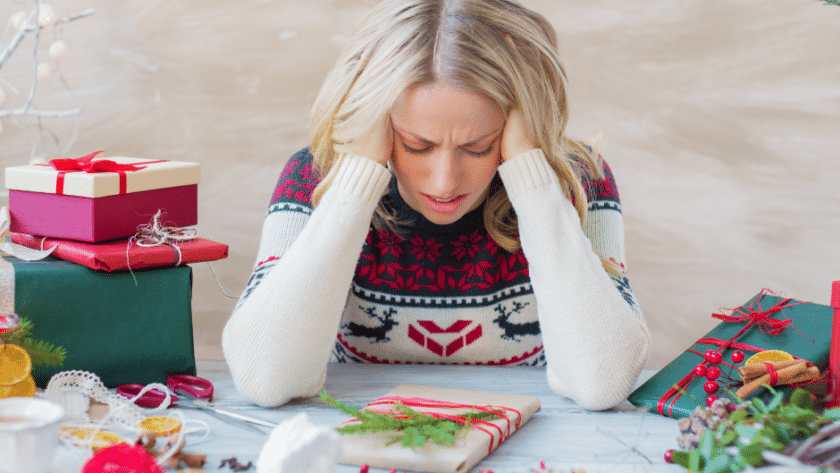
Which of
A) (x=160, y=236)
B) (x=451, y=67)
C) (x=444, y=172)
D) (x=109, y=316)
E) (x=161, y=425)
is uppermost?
(x=451, y=67)

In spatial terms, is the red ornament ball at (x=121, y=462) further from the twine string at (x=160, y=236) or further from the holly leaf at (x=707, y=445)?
the holly leaf at (x=707, y=445)

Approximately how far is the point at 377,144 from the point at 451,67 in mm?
175

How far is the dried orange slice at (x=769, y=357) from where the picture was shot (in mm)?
943

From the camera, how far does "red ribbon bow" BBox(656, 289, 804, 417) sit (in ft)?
3.10

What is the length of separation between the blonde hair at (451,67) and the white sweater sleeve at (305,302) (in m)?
0.07

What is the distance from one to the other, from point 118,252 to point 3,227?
177mm

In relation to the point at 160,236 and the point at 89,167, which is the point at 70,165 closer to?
the point at 89,167

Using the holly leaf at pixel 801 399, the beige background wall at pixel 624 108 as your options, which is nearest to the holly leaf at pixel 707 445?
the holly leaf at pixel 801 399

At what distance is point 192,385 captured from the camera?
101 centimetres

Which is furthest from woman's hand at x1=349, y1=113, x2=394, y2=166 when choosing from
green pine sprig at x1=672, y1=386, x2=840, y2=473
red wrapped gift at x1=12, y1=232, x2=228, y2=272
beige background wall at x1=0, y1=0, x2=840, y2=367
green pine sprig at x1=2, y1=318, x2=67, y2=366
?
beige background wall at x1=0, y1=0, x2=840, y2=367

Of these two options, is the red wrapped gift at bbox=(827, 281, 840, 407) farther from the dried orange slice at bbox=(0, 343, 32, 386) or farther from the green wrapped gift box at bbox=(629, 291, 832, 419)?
the dried orange slice at bbox=(0, 343, 32, 386)

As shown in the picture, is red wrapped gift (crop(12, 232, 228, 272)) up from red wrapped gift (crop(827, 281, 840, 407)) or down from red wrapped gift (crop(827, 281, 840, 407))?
up

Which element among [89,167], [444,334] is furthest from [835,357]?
[89,167]

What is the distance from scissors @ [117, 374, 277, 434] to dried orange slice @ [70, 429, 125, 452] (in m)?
0.11
